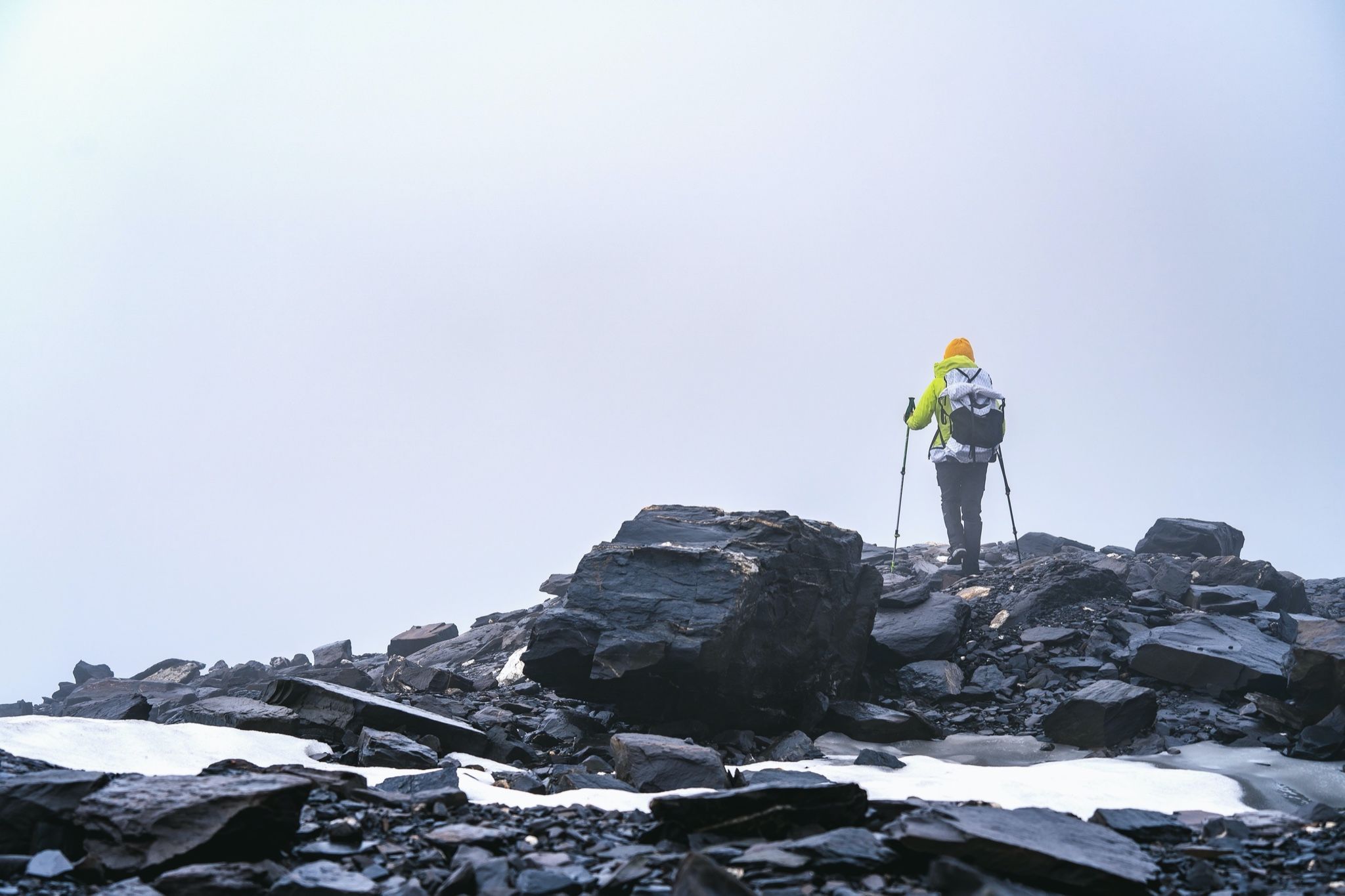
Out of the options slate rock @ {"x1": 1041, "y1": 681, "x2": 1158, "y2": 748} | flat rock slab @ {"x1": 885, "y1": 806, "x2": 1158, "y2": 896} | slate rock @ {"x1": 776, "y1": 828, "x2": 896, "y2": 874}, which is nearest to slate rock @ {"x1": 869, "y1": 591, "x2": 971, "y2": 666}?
slate rock @ {"x1": 1041, "y1": 681, "x2": 1158, "y2": 748}

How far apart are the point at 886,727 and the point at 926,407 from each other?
985cm

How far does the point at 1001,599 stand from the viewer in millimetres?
15227

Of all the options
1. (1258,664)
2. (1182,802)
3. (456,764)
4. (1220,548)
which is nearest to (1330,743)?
(1258,664)

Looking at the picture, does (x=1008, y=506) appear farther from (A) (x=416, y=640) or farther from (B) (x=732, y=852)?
(B) (x=732, y=852)

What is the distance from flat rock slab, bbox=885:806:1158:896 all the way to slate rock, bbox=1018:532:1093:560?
62.0ft

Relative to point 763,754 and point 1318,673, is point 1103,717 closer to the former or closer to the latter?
point 1318,673

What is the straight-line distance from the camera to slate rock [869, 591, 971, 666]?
1268 centimetres

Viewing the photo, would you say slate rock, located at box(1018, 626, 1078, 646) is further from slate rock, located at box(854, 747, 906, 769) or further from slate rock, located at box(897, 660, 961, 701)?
slate rock, located at box(854, 747, 906, 769)

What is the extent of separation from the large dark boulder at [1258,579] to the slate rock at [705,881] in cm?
1403

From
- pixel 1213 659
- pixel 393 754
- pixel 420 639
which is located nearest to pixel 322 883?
pixel 393 754

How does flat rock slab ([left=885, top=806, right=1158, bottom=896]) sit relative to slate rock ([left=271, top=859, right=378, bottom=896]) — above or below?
above

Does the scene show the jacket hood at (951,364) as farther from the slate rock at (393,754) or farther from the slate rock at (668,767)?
the slate rock at (393,754)

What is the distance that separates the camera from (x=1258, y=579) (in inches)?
639

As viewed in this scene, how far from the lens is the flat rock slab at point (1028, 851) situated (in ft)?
14.6
